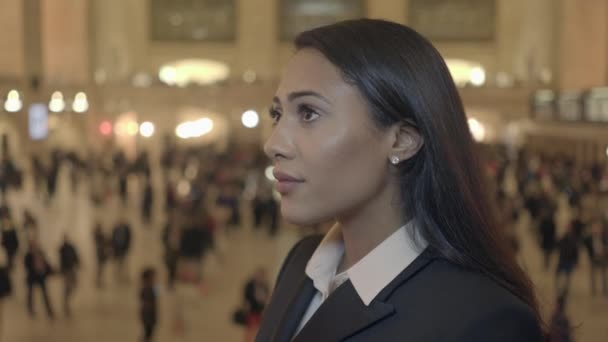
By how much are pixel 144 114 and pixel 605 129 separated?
853 inches

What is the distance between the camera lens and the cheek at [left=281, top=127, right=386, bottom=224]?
167 centimetres

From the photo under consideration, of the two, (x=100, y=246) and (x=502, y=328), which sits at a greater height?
(x=502, y=328)

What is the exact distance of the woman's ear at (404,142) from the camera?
5.46 ft

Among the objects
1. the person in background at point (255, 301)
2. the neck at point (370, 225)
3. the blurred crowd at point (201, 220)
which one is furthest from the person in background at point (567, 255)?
the neck at point (370, 225)

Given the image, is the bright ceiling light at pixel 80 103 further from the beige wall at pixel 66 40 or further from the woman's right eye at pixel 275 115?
the woman's right eye at pixel 275 115

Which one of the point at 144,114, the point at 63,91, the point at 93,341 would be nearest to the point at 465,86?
the point at 144,114

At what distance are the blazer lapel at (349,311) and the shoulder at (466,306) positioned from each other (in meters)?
0.02

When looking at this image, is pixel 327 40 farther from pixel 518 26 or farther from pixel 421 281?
pixel 518 26

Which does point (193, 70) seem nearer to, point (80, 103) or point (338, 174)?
point (80, 103)

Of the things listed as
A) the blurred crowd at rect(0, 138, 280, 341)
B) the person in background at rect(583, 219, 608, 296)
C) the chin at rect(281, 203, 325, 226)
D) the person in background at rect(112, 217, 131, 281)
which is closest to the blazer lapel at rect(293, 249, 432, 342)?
the chin at rect(281, 203, 325, 226)

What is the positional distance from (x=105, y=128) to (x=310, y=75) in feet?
125

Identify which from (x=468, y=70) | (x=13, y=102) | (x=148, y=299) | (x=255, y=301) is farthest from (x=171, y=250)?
(x=468, y=70)

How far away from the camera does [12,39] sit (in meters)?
30.9

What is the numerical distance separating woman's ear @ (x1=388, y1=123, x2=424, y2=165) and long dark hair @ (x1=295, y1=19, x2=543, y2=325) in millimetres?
12
